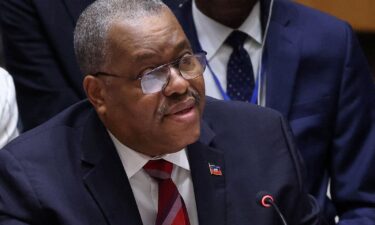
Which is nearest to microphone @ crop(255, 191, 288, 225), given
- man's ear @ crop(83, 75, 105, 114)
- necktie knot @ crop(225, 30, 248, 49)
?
man's ear @ crop(83, 75, 105, 114)

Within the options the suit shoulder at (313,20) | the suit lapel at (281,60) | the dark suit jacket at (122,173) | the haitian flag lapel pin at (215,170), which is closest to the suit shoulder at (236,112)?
the dark suit jacket at (122,173)

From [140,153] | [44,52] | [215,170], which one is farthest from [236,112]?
[44,52]

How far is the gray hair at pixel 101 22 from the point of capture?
4.58ft

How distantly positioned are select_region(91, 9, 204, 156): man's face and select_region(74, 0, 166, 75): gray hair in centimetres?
1

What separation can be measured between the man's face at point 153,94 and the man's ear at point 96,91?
14 millimetres

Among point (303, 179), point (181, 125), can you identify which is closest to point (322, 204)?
point (303, 179)

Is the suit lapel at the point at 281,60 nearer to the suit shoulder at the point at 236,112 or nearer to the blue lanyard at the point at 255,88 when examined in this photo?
the blue lanyard at the point at 255,88

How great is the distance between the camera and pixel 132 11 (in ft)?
4.58

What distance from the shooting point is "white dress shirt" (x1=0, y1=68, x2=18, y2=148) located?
1.66m

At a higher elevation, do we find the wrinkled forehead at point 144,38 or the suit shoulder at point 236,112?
the wrinkled forehead at point 144,38

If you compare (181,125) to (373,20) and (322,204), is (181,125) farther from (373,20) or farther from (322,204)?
(373,20)

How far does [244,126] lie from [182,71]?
26 cm

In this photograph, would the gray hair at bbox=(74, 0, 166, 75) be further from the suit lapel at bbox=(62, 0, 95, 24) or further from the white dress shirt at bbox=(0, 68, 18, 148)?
the suit lapel at bbox=(62, 0, 95, 24)

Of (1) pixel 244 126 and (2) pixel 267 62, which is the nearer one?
(1) pixel 244 126
